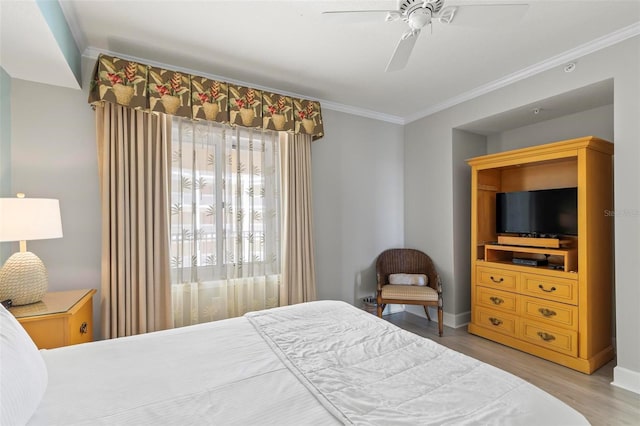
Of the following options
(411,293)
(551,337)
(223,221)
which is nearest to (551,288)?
(551,337)

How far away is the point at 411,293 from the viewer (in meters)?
3.32

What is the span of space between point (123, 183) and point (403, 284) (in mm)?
3074

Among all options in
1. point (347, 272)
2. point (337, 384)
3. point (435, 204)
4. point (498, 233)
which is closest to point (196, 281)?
point (347, 272)

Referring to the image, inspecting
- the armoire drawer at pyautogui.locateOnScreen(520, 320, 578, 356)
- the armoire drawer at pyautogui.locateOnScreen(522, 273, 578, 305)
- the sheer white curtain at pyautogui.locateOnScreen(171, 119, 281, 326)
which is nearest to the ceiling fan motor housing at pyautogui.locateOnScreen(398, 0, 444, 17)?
the sheer white curtain at pyautogui.locateOnScreen(171, 119, 281, 326)

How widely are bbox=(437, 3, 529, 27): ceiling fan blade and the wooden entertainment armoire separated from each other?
1.54 metres

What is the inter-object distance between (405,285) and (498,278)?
98 centimetres

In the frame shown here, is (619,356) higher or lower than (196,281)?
lower

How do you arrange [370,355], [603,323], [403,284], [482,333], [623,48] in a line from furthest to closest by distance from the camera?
[403,284]
[482,333]
[603,323]
[623,48]
[370,355]

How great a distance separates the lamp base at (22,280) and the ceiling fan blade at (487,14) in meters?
2.85

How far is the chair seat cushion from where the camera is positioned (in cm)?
327

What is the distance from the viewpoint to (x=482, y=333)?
3.24 meters

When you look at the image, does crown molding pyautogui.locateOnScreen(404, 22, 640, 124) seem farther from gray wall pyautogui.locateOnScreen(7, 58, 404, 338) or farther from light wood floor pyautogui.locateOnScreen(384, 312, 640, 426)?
light wood floor pyautogui.locateOnScreen(384, 312, 640, 426)

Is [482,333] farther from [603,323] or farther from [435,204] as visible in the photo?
[435,204]

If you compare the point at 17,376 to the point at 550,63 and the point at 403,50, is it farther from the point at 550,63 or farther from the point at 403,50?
the point at 550,63
